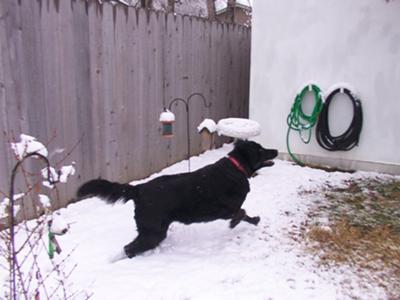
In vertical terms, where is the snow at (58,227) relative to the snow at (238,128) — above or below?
below

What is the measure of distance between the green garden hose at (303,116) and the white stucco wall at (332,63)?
98 mm

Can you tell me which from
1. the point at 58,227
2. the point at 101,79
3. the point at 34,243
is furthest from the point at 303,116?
the point at 34,243

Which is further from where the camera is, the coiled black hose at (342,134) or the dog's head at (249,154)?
the coiled black hose at (342,134)

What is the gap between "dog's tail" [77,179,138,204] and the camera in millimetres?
2640

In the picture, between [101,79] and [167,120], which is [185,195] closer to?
[167,120]

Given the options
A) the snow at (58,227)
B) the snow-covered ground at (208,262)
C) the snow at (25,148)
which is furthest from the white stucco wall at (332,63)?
the snow at (25,148)

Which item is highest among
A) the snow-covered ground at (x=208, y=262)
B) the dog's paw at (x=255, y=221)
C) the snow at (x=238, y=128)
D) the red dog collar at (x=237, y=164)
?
the snow at (x=238, y=128)

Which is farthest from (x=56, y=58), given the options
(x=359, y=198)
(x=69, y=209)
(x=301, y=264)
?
(x=359, y=198)

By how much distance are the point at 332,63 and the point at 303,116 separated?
808mm

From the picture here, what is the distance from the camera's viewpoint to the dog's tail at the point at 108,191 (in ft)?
8.66

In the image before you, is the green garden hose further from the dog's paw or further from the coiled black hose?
the dog's paw

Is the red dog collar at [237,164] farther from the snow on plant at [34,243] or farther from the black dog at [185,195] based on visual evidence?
the snow on plant at [34,243]

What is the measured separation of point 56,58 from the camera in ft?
11.2

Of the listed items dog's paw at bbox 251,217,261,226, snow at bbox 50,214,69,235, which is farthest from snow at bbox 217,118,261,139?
snow at bbox 50,214,69,235
